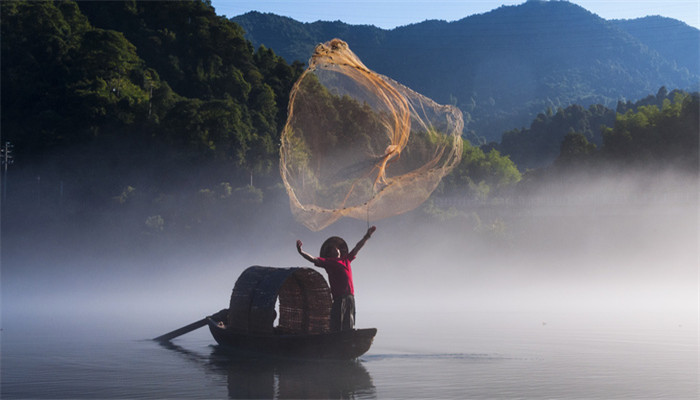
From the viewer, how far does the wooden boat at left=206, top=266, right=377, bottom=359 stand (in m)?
21.5

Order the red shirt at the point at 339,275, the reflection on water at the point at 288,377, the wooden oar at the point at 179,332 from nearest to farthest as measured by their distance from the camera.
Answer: the reflection on water at the point at 288,377
the red shirt at the point at 339,275
the wooden oar at the point at 179,332

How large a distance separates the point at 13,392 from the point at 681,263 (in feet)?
217

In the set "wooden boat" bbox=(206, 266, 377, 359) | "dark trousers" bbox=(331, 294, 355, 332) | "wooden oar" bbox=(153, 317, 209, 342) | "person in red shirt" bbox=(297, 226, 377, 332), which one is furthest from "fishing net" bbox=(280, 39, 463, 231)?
"wooden oar" bbox=(153, 317, 209, 342)

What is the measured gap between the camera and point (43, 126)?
271ft

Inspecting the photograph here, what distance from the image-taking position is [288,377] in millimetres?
20688

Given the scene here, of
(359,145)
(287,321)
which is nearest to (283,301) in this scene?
(287,321)

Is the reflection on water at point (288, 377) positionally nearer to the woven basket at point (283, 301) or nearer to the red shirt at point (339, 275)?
the woven basket at point (283, 301)

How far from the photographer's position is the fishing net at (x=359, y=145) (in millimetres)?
20547

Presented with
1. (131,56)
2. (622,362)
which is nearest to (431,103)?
(622,362)

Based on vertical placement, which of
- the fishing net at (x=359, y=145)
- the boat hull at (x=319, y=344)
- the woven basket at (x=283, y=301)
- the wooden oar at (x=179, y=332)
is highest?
the fishing net at (x=359, y=145)

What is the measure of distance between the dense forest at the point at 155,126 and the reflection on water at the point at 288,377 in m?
50.0

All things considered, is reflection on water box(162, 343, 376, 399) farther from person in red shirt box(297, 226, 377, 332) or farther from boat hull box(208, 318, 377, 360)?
person in red shirt box(297, 226, 377, 332)

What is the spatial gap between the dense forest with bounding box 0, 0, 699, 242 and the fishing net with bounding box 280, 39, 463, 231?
49779 millimetres

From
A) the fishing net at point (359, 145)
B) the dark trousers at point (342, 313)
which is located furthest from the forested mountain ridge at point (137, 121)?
the dark trousers at point (342, 313)
